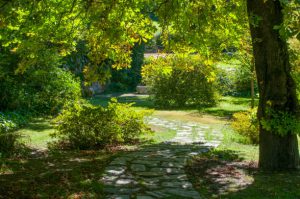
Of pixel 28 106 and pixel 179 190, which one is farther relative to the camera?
pixel 28 106

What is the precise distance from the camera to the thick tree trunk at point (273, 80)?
23.7ft

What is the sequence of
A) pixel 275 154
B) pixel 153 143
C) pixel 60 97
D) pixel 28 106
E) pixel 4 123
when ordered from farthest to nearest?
pixel 60 97 < pixel 28 106 < pixel 4 123 < pixel 153 143 < pixel 275 154

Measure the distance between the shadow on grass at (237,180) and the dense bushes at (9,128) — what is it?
154 inches

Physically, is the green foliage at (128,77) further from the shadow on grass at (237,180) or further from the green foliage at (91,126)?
the shadow on grass at (237,180)

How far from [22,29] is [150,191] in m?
4.58

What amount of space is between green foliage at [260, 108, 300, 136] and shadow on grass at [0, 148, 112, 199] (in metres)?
3.17

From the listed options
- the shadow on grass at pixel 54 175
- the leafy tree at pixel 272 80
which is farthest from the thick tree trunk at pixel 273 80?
the shadow on grass at pixel 54 175

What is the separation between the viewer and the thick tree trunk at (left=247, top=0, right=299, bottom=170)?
23.7ft

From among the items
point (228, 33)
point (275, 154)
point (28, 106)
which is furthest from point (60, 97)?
point (275, 154)

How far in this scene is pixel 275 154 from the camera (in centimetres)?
754

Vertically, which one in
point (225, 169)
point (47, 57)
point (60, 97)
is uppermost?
point (47, 57)

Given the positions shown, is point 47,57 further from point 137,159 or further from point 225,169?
point 225,169

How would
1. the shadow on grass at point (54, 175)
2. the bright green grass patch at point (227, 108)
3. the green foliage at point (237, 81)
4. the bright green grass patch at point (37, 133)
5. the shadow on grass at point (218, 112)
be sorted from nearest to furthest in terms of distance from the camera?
the shadow on grass at point (54, 175), the bright green grass patch at point (37, 133), the shadow on grass at point (218, 112), the bright green grass patch at point (227, 108), the green foliage at point (237, 81)

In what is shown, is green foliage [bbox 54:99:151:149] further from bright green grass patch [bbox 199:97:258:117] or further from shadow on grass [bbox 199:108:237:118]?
bright green grass patch [bbox 199:97:258:117]
